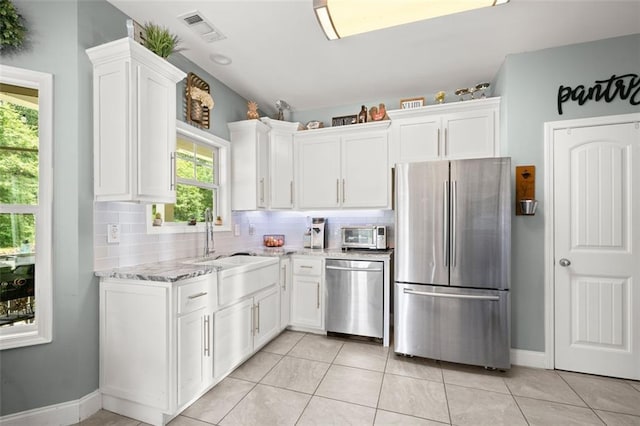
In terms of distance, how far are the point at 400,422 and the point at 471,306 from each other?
1133 mm

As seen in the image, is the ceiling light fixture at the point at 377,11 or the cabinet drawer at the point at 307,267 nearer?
the ceiling light fixture at the point at 377,11

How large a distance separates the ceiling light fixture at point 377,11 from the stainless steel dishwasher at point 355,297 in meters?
2.11

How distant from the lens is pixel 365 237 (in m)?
3.39

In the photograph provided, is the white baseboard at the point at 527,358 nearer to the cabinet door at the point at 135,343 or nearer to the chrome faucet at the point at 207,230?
the cabinet door at the point at 135,343

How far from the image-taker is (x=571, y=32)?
2.30 m

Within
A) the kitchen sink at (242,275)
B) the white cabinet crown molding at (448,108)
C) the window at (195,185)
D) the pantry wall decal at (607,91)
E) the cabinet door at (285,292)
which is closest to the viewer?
the kitchen sink at (242,275)

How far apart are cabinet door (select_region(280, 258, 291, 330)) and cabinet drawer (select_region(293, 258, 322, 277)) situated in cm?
8

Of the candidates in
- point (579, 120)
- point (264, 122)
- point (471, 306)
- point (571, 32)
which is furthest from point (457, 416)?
point (264, 122)

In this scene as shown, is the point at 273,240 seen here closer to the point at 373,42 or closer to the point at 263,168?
the point at 263,168

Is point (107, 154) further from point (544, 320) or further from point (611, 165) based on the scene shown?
point (611, 165)

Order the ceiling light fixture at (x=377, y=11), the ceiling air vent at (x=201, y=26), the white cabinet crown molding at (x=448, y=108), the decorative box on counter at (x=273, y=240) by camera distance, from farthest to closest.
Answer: the decorative box on counter at (x=273, y=240)
the white cabinet crown molding at (x=448, y=108)
the ceiling air vent at (x=201, y=26)
the ceiling light fixture at (x=377, y=11)

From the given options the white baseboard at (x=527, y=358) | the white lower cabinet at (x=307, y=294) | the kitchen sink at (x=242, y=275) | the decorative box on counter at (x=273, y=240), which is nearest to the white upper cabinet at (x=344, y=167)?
the decorative box on counter at (x=273, y=240)

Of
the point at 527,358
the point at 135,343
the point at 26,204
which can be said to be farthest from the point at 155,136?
the point at 527,358

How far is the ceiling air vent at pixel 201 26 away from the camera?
2.09 m
